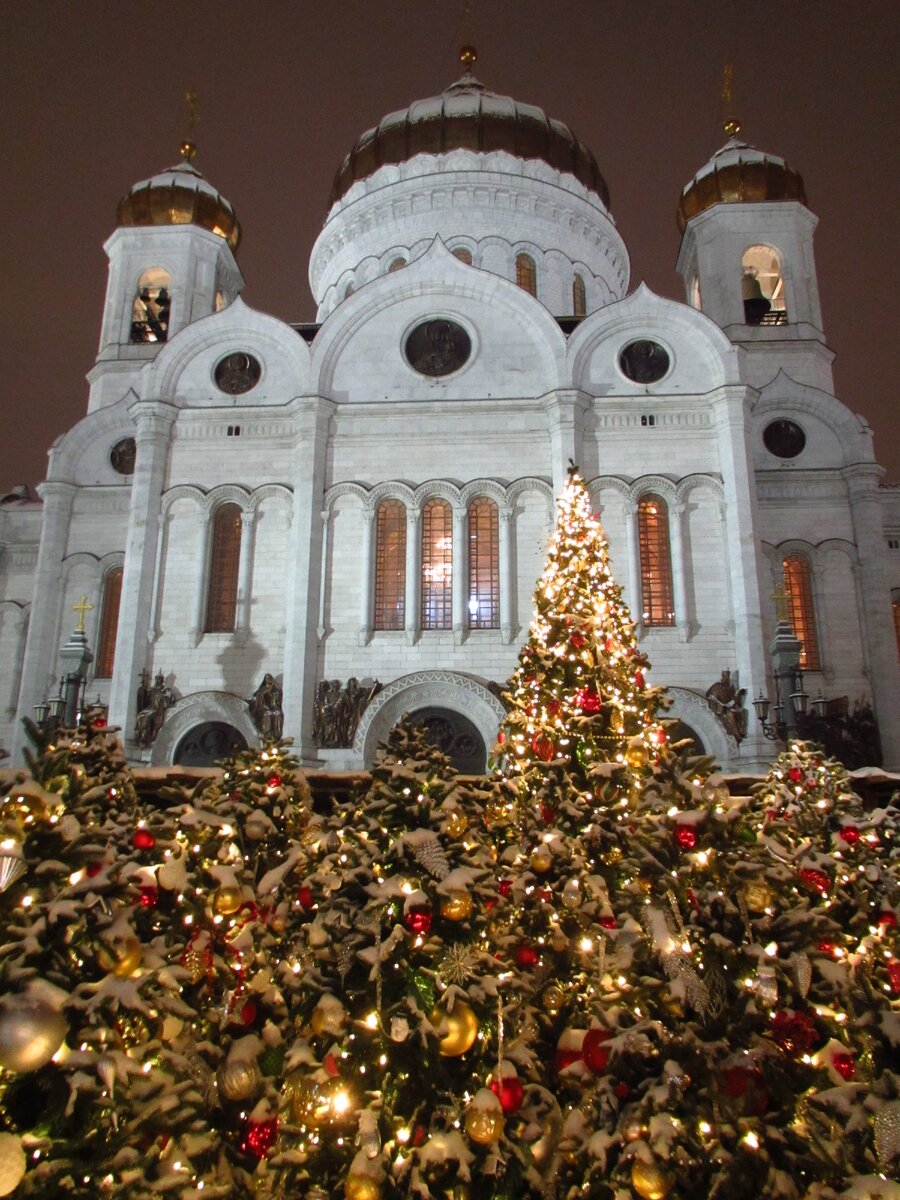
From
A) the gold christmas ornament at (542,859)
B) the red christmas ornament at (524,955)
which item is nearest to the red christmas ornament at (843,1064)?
the red christmas ornament at (524,955)

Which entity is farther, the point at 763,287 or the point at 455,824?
the point at 763,287

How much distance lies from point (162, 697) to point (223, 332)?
8459mm

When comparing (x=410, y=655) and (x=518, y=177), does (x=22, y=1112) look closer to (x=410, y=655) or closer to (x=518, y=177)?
(x=410, y=655)

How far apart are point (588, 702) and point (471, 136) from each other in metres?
24.5

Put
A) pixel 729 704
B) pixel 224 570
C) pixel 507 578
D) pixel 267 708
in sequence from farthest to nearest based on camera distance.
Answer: pixel 224 570
pixel 507 578
pixel 267 708
pixel 729 704

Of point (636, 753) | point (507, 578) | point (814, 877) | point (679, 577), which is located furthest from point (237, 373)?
point (814, 877)

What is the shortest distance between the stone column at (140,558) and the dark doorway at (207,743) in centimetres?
109

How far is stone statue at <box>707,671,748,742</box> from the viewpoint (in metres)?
16.7

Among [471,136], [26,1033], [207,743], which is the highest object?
[471,136]

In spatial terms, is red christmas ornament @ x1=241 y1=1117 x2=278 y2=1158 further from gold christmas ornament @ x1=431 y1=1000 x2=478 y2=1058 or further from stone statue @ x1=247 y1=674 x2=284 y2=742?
stone statue @ x1=247 y1=674 x2=284 y2=742

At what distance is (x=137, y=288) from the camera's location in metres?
25.2

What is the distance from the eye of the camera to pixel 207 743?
17.5 m

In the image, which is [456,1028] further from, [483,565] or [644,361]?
[644,361]

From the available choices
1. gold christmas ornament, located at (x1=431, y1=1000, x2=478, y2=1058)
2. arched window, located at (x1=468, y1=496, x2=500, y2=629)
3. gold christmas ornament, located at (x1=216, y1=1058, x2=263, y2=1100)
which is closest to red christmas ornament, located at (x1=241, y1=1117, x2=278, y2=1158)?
gold christmas ornament, located at (x1=216, y1=1058, x2=263, y2=1100)
